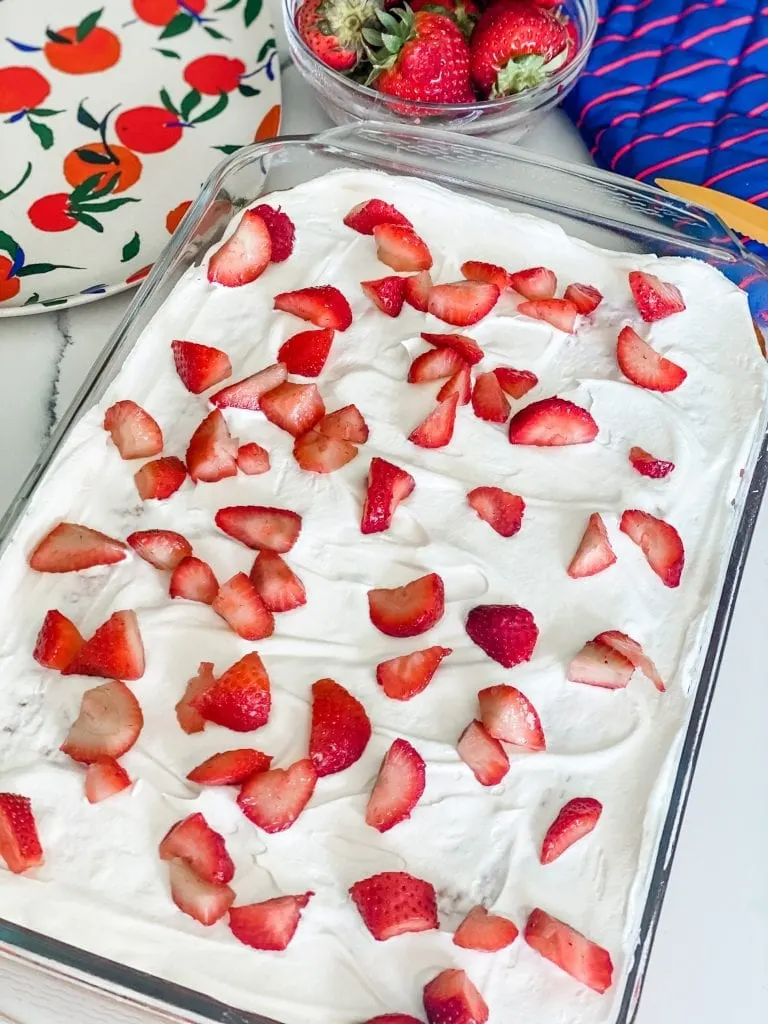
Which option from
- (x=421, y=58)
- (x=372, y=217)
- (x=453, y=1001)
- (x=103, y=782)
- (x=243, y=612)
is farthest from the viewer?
(x=421, y=58)

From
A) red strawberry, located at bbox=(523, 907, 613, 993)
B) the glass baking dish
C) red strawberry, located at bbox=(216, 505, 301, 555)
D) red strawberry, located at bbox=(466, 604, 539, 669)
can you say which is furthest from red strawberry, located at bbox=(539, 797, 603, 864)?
red strawberry, located at bbox=(216, 505, 301, 555)

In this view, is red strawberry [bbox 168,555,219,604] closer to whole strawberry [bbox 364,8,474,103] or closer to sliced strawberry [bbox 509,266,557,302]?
sliced strawberry [bbox 509,266,557,302]

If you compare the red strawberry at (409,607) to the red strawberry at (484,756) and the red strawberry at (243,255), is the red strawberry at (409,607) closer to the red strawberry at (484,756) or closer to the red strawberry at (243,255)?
the red strawberry at (484,756)

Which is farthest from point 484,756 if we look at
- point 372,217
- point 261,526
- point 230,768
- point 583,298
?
point 372,217

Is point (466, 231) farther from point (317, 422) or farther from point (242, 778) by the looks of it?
point (242, 778)

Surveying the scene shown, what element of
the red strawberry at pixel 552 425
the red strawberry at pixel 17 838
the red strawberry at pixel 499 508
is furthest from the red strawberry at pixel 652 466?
the red strawberry at pixel 17 838

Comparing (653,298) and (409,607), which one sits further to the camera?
(653,298)

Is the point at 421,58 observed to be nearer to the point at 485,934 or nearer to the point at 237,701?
the point at 237,701
